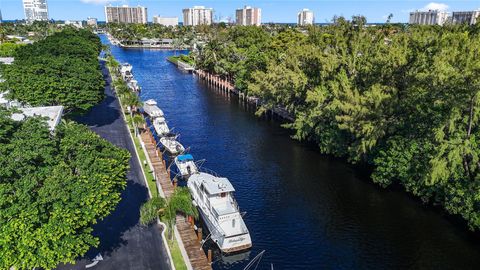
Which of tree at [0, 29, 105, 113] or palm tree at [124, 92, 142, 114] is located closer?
tree at [0, 29, 105, 113]

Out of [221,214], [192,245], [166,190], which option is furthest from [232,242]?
[166,190]

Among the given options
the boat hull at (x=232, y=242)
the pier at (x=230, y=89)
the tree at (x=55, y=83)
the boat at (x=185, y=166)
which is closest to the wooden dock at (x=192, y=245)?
the boat hull at (x=232, y=242)

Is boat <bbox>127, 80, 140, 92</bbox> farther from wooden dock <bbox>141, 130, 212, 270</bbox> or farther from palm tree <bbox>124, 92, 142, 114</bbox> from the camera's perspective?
wooden dock <bbox>141, 130, 212, 270</bbox>

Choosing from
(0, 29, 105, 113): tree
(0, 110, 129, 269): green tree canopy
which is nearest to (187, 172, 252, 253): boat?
(0, 110, 129, 269): green tree canopy

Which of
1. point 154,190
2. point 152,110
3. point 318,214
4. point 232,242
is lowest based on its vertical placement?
point 318,214

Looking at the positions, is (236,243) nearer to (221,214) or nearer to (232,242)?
(232,242)

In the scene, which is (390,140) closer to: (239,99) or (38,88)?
(38,88)

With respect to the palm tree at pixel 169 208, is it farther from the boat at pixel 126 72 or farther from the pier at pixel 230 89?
the boat at pixel 126 72
